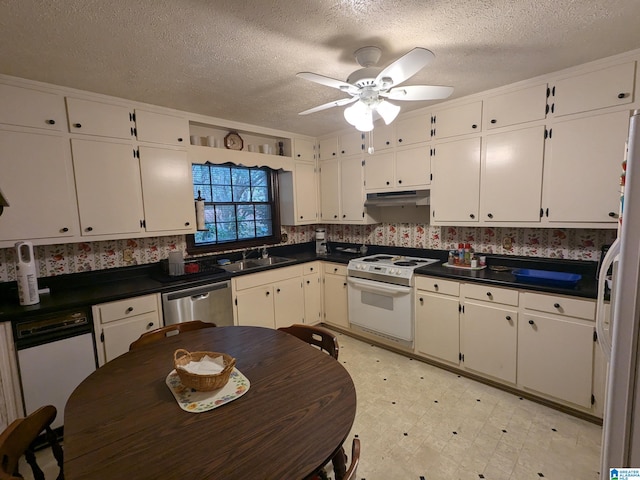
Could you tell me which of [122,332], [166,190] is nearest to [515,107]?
[166,190]

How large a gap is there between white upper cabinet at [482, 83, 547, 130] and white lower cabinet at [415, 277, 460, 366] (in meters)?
1.39

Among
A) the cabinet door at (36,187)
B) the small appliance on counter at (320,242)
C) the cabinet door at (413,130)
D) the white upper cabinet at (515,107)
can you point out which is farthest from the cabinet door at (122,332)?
the white upper cabinet at (515,107)

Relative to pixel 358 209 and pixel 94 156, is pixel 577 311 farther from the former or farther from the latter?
pixel 94 156

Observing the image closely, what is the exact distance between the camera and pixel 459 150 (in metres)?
2.70

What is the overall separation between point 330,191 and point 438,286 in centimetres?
182

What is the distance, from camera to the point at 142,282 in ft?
8.36

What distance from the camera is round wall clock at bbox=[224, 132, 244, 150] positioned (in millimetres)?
3225

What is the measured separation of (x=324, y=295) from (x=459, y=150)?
218 cm

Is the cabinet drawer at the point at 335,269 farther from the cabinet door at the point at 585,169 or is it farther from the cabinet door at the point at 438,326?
the cabinet door at the point at 585,169

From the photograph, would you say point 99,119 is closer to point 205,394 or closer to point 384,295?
point 205,394

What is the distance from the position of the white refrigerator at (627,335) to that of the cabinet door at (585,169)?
152 cm

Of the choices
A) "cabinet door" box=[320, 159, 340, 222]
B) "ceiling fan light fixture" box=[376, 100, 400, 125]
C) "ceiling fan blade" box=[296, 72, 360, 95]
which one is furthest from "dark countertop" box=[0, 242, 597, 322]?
"ceiling fan blade" box=[296, 72, 360, 95]

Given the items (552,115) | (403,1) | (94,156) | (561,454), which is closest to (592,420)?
(561,454)

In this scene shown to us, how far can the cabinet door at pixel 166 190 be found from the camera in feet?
8.38
